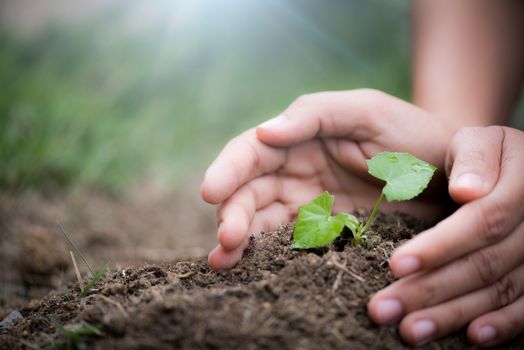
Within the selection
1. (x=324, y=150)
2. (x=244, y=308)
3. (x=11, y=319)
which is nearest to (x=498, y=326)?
(x=244, y=308)

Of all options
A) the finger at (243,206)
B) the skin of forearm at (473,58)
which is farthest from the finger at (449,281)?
the skin of forearm at (473,58)

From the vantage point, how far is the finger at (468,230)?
1.28 m

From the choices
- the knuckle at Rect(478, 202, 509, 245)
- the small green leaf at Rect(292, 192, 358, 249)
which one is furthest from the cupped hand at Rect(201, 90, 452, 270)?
the knuckle at Rect(478, 202, 509, 245)

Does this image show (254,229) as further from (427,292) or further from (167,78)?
(167,78)

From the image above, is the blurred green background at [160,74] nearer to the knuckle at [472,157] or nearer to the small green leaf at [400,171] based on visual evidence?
the small green leaf at [400,171]

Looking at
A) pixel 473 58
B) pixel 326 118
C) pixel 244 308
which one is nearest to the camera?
pixel 244 308

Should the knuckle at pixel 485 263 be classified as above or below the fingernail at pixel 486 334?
above

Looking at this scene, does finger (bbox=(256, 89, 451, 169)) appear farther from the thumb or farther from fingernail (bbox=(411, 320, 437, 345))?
fingernail (bbox=(411, 320, 437, 345))

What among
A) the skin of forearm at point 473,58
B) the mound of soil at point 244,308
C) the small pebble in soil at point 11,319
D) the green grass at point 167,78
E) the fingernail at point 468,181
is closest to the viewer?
the mound of soil at point 244,308

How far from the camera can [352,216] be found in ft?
5.01

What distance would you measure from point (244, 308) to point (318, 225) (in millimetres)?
367

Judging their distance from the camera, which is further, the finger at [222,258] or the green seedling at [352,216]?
the finger at [222,258]

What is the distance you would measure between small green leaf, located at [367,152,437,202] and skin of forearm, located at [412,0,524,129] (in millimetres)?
1172

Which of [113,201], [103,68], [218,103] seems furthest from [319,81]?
[113,201]
